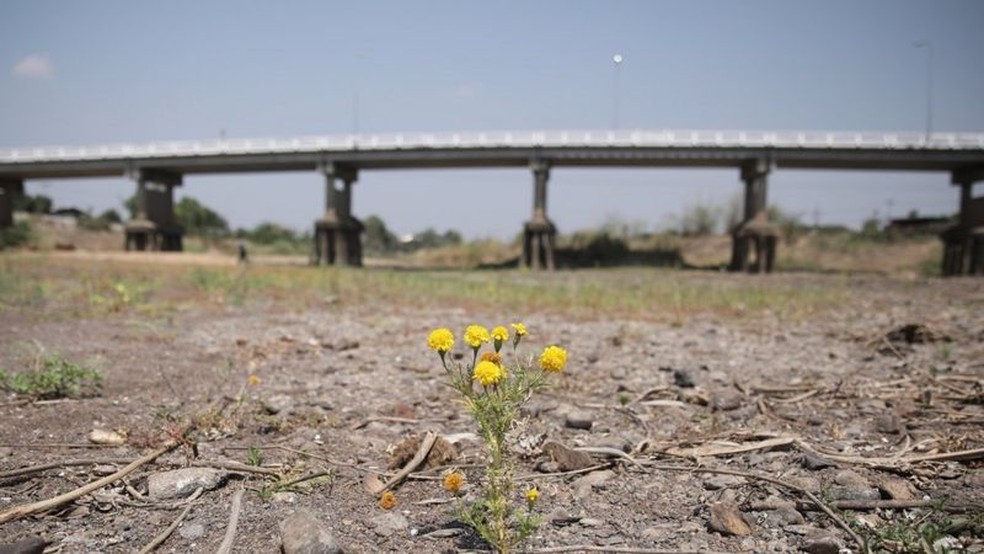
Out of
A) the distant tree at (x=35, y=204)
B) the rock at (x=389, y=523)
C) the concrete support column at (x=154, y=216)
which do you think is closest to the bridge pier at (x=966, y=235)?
the rock at (x=389, y=523)

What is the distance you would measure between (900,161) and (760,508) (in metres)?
33.4

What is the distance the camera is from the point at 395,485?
2.42 metres

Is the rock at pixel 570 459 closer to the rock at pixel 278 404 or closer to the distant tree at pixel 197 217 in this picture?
the rock at pixel 278 404

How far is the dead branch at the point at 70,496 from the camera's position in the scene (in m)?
1.99

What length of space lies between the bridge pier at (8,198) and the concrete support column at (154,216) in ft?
36.2

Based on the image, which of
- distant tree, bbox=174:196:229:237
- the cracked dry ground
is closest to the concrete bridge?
the cracked dry ground

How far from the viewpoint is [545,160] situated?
30844mm

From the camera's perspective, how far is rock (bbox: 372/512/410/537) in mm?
2055

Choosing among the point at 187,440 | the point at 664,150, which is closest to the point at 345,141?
the point at 664,150

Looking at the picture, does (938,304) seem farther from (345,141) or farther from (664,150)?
(345,141)

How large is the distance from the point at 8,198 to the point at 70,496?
50793mm

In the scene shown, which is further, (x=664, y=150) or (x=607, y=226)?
(x=607, y=226)

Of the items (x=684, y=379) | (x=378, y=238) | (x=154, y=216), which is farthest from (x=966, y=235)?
(x=378, y=238)

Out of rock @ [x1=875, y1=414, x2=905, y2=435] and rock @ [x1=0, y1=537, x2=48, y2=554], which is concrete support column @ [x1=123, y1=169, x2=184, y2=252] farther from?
rock @ [x1=875, y1=414, x2=905, y2=435]
